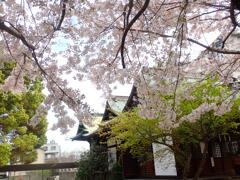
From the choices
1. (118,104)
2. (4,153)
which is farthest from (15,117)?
(118,104)

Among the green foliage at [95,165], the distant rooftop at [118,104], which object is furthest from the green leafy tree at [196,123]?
the green foliage at [95,165]

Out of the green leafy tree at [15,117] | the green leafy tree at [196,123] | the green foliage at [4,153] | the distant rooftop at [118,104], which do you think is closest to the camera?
the green leafy tree at [196,123]

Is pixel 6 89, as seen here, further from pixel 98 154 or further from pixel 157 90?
pixel 98 154

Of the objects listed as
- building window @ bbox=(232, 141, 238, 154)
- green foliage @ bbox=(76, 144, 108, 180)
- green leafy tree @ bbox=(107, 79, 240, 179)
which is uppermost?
green leafy tree @ bbox=(107, 79, 240, 179)

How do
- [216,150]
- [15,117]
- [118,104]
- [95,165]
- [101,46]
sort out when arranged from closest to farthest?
[101,46] < [216,150] < [15,117] < [95,165] < [118,104]

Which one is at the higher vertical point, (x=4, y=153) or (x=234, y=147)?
(x=4, y=153)

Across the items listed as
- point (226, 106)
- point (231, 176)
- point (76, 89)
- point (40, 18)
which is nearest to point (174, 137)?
point (226, 106)

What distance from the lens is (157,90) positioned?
12.0 ft

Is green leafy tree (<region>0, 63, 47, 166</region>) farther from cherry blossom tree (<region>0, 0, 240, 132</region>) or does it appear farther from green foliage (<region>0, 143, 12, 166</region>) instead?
cherry blossom tree (<region>0, 0, 240, 132</region>)

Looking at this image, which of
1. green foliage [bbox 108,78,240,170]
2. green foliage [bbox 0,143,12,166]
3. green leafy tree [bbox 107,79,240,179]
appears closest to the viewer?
green leafy tree [bbox 107,79,240,179]

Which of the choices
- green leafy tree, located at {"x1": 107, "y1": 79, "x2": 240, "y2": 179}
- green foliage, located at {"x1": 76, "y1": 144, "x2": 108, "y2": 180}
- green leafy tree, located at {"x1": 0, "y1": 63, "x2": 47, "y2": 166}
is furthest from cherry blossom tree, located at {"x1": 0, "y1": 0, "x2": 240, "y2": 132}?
green foliage, located at {"x1": 76, "y1": 144, "x2": 108, "y2": 180}

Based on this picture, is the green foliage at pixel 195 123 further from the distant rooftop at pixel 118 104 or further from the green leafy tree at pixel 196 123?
the distant rooftop at pixel 118 104

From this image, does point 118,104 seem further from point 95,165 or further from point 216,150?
point 216,150

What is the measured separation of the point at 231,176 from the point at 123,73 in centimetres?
702
